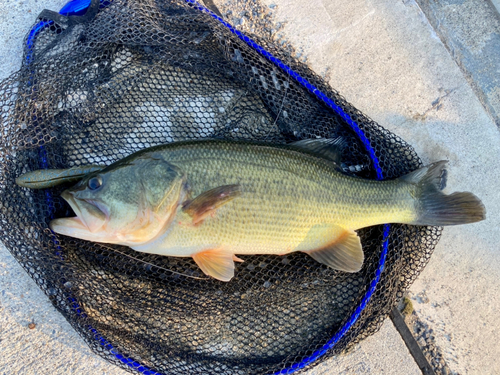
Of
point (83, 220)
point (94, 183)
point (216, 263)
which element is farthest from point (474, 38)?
point (83, 220)

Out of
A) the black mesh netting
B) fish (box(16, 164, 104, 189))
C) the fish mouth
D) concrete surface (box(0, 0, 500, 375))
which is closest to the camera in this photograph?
the fish mouth

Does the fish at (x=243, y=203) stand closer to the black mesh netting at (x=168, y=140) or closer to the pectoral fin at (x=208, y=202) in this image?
the pectoral fin at (x=208, y=202)

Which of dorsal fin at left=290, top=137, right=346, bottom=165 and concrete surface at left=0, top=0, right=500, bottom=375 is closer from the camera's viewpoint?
dorsal fin at left=290, top=137, right=346, bottom=165

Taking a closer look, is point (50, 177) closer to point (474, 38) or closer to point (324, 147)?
point (324, 147)

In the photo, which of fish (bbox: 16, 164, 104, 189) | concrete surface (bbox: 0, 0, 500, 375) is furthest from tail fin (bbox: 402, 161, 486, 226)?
fish (bbox: 16, 164, 104, 189)

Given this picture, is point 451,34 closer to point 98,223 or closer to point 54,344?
point 98,223

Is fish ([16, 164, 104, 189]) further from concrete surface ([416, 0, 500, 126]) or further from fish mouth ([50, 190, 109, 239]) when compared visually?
concrete surface ([416, 0, 500, 126])

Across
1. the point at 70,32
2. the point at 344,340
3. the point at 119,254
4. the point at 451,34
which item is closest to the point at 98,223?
the point at 119,254
